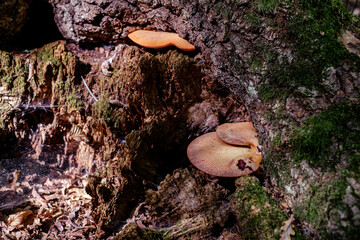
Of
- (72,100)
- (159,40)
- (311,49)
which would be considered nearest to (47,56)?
(72,100)

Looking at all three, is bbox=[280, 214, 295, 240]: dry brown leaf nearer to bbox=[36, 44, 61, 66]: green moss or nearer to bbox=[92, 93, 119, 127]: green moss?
bbox=[92, 93, 119, 127]: green moss

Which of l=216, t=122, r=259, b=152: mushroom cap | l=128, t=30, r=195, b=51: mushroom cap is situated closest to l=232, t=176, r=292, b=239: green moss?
l=216, t=122, r=259, b=152: mushroom cap

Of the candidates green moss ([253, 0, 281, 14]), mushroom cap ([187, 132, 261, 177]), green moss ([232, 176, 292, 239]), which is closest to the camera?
green moss ([232, 176, 292, 239])

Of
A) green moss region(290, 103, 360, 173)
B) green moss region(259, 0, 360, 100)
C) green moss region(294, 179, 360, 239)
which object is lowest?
green moss region(294, 179, 360, 239)

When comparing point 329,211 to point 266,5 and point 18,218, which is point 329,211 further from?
point 18,218

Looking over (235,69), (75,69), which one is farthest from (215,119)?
(75,69)

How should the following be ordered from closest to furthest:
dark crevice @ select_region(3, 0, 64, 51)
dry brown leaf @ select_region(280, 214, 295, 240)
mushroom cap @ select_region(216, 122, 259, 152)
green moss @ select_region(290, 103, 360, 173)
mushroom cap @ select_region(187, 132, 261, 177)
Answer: green moss @ select_region(290, 103, 360, 173) < dry brown leaf @ select_region(280, 214, 295, 240) < mushroom cap @ select_region(187, 132, 261, 177) < mushroom cap @ select_region(216, 122, 259, 152) < dark crevice @ select_region(3, 0, 64, 51)

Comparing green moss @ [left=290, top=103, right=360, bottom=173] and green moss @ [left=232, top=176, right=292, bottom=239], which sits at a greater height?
green moss @ [left=290, top=103, right=360, bottom=173]
